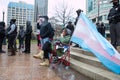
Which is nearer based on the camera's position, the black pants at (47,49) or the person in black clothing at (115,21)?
the person in black clothing at (115,21)

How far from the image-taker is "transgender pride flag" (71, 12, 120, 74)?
19.6 feet

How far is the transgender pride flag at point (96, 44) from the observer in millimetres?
5970

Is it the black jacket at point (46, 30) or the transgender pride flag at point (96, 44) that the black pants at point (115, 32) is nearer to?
the transgender pride flag at point (96, 44)

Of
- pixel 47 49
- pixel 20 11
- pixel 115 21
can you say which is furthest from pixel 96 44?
pixel 20 11

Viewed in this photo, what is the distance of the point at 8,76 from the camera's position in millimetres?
7023

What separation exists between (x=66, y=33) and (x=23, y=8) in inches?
2299

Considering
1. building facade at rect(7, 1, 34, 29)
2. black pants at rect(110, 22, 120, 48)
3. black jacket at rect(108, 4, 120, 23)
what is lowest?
black pants at rect(110, 22, 120, 48)

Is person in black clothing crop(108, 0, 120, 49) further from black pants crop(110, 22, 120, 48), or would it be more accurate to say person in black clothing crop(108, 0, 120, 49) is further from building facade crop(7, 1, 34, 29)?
building facade crop(7, 1, 34, 29)

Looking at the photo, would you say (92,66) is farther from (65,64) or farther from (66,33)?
(66,33)

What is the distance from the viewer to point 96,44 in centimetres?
650

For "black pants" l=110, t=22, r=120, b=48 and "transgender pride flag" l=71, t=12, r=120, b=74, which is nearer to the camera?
"transgender pride flag" l=71, t=12, r=120, b=74

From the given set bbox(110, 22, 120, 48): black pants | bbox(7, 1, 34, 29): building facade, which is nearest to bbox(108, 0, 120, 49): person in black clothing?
bbox(110, 22, 120, 48): black pants

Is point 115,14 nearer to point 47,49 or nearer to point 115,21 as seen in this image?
point 115,21

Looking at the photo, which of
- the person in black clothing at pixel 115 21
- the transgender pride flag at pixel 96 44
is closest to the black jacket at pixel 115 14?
the person in black clothing at pixel 115 21
